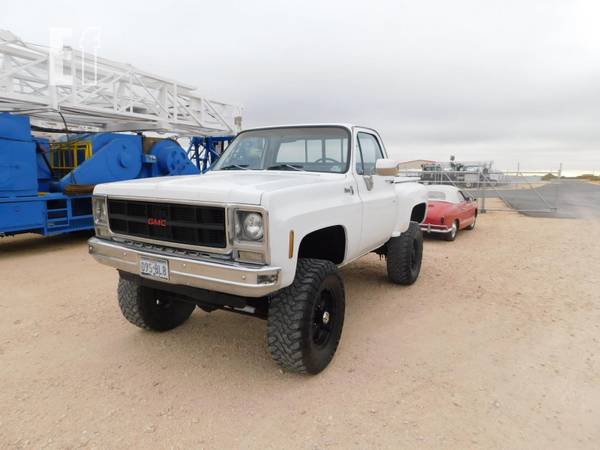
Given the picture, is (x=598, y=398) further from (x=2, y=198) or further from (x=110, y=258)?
(x=2, y=198)

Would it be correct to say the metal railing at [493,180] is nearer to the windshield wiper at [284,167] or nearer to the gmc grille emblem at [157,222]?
the windshield wiper at [284,167]

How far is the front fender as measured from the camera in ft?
16.7

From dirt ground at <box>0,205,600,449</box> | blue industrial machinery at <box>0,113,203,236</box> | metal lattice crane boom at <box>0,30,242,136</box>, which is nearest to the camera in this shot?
dirt ground at <box>0,205,600,449</box>

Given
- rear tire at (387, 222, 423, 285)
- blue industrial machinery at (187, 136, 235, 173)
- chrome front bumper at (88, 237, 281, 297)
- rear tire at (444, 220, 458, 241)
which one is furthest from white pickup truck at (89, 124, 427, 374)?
blue industrial machinery at (187, 136, 235, 173)

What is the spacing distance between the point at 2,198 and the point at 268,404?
6.85 m

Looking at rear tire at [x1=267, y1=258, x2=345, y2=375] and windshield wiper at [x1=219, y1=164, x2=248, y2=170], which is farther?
windshield wiper at [x1=219, y1=164, x2=248, y2=170]

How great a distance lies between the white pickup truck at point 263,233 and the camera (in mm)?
2734

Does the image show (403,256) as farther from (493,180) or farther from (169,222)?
(493,180)

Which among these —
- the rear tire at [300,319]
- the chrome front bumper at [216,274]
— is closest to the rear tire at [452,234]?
the rear tire at [300,319]

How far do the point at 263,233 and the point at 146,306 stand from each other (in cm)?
190

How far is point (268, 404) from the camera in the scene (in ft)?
9.58

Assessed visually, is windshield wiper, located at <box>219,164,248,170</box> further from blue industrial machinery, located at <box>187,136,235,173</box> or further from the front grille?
blue industrial machinery, located at <box>187,136,235,173</box>

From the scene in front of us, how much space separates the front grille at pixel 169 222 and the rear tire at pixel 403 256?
10.3 ft

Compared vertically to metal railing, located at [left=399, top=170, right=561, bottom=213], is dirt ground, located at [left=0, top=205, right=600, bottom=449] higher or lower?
lower
